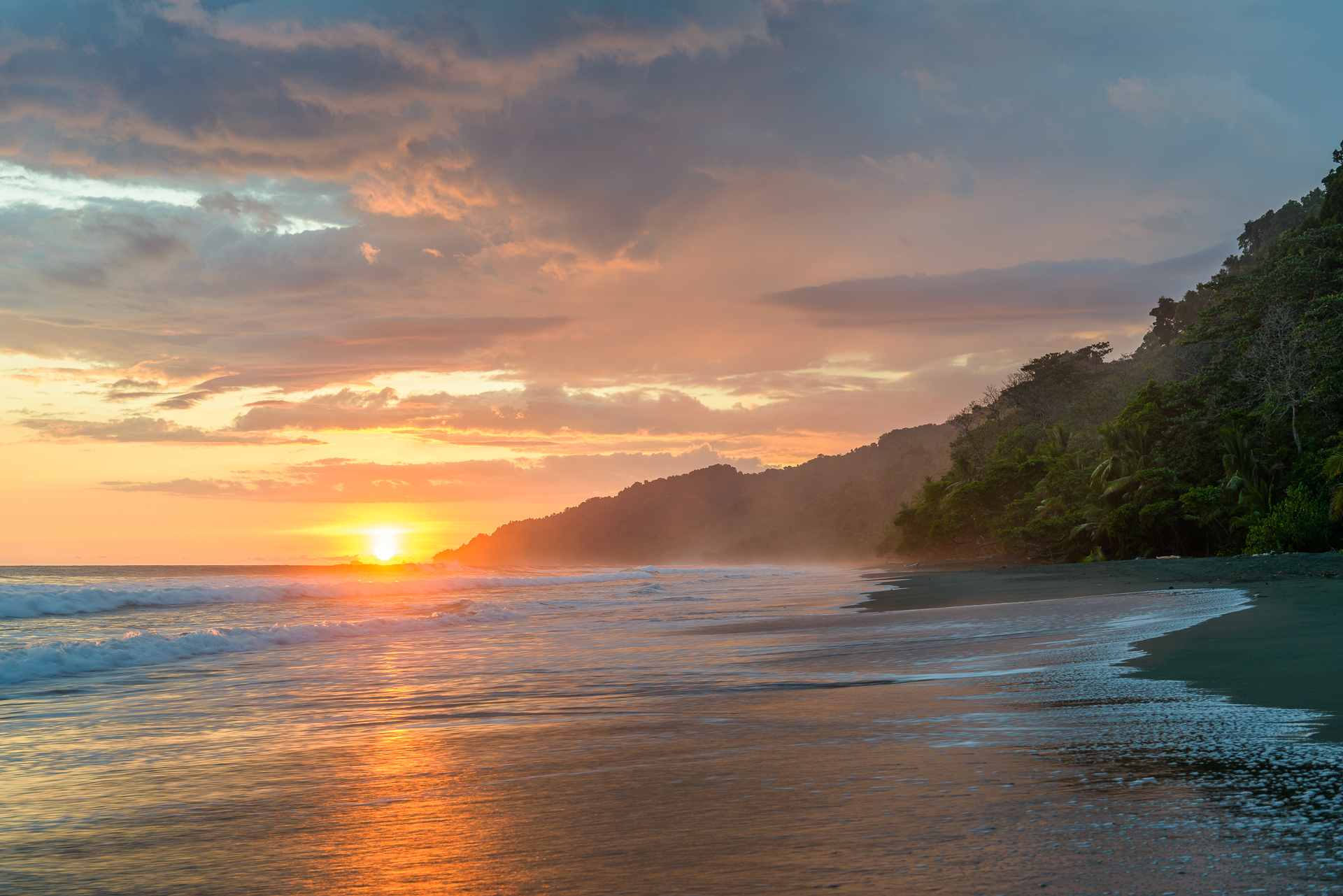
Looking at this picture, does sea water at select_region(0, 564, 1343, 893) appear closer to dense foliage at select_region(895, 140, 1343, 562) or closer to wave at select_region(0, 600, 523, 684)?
wave at select_region(0, 600, 523, 684)

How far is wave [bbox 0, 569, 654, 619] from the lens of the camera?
82.1ft

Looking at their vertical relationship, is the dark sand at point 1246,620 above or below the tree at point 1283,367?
below

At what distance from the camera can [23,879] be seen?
3467 millimetres

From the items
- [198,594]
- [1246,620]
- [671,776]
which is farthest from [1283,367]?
[198,594]

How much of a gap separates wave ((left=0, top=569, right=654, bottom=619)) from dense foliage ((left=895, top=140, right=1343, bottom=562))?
28323 mm

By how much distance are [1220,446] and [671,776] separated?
38091 mm

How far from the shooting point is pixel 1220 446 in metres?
35.7

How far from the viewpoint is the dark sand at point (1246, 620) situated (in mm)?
6363

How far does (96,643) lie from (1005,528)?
170 feet

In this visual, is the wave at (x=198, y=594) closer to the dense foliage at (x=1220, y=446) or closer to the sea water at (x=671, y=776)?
the sea water at (x=671, y=776)

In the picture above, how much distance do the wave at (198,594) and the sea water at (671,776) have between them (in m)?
16.9

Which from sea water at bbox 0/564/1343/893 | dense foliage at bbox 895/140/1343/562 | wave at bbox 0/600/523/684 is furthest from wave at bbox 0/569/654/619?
dense foliage at bbox 895/140/1343/562

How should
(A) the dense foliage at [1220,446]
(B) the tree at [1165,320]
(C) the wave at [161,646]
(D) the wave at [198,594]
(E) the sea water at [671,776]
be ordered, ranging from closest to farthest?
1. (E) the sea water at [671,776]
2. (C) the wave at [161,646]
3. (D) the wave at [198,594]
4. (A) the dense foliage at [1220,446]
5. (B) the tree at [1165,320]

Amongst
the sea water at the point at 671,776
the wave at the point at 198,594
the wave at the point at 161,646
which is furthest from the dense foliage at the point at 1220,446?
the wave at the point at 198,594
